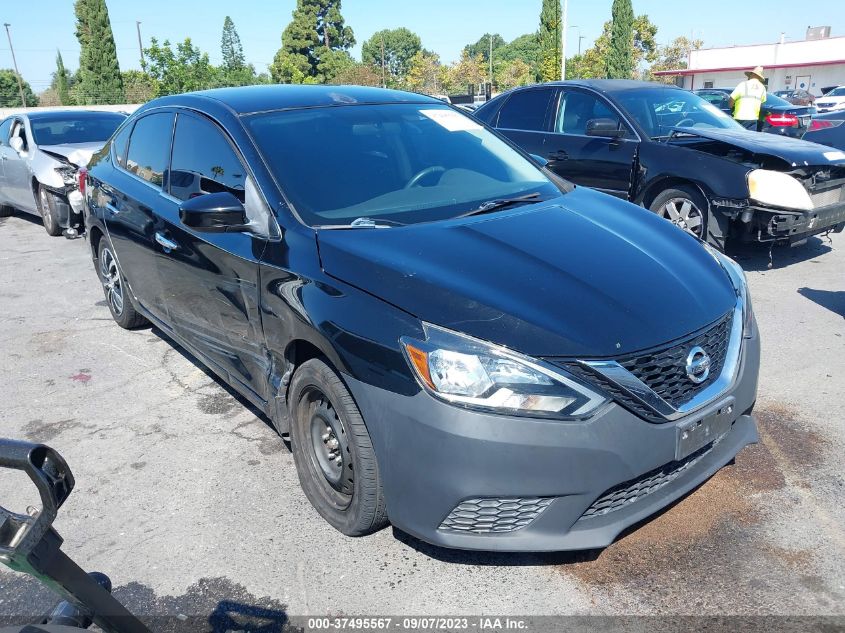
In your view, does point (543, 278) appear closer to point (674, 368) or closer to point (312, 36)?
point (674, 368)

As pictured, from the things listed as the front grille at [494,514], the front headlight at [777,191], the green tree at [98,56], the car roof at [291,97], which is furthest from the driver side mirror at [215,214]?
the green tree at [98,56]

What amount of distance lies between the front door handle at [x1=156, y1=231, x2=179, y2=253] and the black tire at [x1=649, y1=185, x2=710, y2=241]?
4338 mm

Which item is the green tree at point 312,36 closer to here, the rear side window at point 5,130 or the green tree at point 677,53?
the green tree at point 677,53

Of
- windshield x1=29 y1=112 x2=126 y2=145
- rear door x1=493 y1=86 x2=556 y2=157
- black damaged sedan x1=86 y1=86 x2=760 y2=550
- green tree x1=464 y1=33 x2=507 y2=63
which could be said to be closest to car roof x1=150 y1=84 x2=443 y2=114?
black damaged sedan x1=86 y1=86 x2=760 y2=550

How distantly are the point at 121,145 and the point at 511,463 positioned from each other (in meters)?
4.00

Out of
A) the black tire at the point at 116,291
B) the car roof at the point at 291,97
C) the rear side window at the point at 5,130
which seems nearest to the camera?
the car roof at the point at 291,97

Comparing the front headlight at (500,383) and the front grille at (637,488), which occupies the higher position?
the front headlight at (500,383)

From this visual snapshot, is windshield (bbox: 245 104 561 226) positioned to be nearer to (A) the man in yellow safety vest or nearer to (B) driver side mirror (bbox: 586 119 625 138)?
(B) driver side mirror (bbox: 586 119 625 138)

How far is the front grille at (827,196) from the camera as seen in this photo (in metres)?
6.33

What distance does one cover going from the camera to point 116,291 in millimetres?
5559

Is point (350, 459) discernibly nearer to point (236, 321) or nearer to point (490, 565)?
point (490, 565)

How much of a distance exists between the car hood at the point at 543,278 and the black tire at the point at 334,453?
1.41ft

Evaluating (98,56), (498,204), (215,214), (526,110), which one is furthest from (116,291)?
(98,56)

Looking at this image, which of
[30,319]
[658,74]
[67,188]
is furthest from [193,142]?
[658,74]
